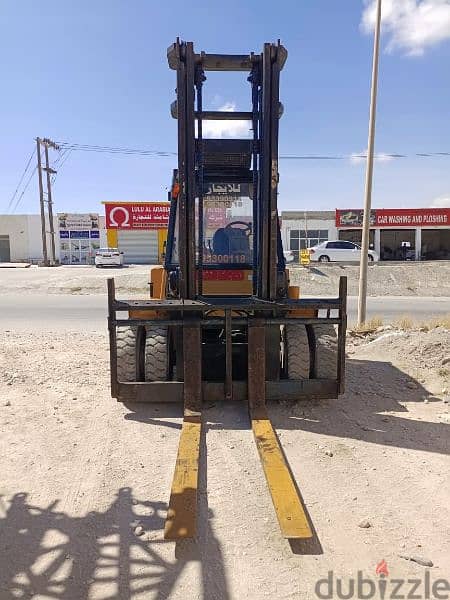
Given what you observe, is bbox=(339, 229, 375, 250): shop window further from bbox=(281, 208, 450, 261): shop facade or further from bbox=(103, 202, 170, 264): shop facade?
bbox=(103, 202, 170, 264): shop facade

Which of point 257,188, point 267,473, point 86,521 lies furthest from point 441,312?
point 86,521

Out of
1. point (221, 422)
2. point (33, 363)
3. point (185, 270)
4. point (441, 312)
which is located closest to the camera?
point (221, 422)

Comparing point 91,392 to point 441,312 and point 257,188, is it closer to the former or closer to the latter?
point 257,188

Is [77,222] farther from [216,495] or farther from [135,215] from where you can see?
[216,495]

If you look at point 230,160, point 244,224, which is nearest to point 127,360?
point 244,224

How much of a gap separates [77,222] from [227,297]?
4637 cm

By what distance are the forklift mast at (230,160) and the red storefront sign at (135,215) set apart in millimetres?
39479

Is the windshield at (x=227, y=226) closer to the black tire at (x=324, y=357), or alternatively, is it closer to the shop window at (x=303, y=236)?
the black tire at (x=324, y=357)

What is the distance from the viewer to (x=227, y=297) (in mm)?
5887

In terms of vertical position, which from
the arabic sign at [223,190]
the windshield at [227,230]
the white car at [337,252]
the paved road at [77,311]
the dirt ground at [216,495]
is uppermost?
the arabic sign at [223,190]

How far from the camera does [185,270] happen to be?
5527mm

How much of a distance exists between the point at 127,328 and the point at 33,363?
2.77m

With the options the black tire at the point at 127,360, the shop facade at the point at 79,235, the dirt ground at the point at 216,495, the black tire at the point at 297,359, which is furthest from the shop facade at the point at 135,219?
the dirt ground at the point at 216,495

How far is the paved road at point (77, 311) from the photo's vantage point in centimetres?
1313
